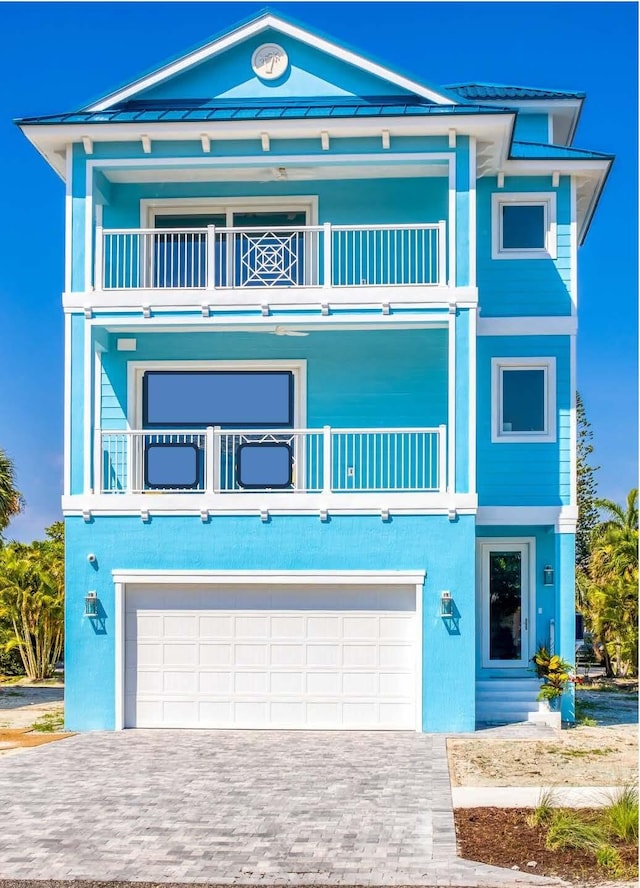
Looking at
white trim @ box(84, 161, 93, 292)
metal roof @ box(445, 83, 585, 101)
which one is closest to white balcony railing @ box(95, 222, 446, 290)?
white trim @ box(84, 161, 93, 292)

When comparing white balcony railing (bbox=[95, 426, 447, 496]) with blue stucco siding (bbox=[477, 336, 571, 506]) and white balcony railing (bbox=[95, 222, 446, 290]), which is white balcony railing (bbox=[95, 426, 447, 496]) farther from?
white balcony railing (bbox=[95, 222, 446, 290])

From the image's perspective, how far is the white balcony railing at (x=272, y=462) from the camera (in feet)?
56.3

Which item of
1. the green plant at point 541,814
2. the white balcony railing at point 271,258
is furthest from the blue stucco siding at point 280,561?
the green plant at point 541,814

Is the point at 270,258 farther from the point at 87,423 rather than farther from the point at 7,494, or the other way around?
the point at 7,494

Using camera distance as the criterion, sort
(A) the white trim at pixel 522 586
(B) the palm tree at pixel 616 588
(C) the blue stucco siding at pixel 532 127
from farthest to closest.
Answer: (B) the palm tree at pixel 616 588
(C) the blue stucco siding at pixel 532 127
(A) the white trim at pixel 522 586

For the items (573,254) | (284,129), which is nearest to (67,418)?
(284,129)

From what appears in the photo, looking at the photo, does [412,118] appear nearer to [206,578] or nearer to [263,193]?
[263,193]

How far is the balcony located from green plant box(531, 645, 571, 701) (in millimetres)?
3110

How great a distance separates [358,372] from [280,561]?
3.52 meters

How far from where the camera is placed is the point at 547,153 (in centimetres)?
1786

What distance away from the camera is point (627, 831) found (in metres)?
9.41

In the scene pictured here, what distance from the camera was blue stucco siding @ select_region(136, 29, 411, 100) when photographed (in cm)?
1738

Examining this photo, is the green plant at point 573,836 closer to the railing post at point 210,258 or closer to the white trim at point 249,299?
the white trim at point 249,299

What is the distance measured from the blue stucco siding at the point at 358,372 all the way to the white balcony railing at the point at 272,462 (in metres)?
0.40
